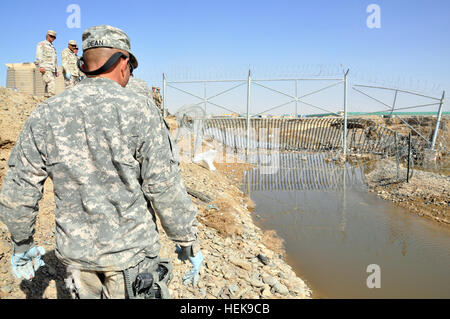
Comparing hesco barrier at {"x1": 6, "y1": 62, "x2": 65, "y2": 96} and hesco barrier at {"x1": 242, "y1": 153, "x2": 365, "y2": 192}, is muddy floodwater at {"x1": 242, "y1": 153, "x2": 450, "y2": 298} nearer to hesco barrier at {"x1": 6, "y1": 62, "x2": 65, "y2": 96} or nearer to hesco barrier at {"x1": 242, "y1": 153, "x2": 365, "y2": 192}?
hesco barrier at {"x1": 242, "y1": 153, "x2": 365, "y2": 192}

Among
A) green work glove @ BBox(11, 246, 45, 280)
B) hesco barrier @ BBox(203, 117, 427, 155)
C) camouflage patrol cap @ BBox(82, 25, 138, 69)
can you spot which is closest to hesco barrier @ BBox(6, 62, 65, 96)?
hesco barrier @ BBox(203, 117, 427, 155)

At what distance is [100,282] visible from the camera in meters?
1.48

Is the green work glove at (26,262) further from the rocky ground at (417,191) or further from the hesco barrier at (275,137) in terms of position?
the hesco barrier at (275,137)

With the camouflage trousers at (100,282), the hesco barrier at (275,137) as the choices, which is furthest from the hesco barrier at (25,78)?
the camouflage trousers at (100,282)

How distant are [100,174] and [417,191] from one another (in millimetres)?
8880

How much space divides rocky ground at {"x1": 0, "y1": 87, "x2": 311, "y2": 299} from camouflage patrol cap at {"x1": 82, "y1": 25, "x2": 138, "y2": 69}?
216 centimetres

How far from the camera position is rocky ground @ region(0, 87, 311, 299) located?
2.61 m

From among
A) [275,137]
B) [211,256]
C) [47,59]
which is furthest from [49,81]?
[275,137]

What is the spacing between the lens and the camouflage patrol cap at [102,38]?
1.42m

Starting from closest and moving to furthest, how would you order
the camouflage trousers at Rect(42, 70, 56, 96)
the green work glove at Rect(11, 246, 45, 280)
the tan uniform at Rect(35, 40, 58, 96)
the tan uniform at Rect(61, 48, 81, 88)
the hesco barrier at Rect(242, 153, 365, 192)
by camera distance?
the green work glove at Rect(11, 246, 45, 280) < the tan uniform at Rect(35, 40, 58, 96) < the camouflage trousers at Rect(42, 70, 56, 96) < the tan uniform at Rect(61, 48, 81, 88) < the hesco barrier at Rect(242, 153, 365, 192)

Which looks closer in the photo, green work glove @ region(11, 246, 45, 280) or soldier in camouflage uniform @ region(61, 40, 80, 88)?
green work glove @ region(11, 246, 45, 280)

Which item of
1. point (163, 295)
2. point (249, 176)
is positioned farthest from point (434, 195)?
point (163, 295)

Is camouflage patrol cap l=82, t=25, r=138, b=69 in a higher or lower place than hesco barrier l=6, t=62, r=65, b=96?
lower
